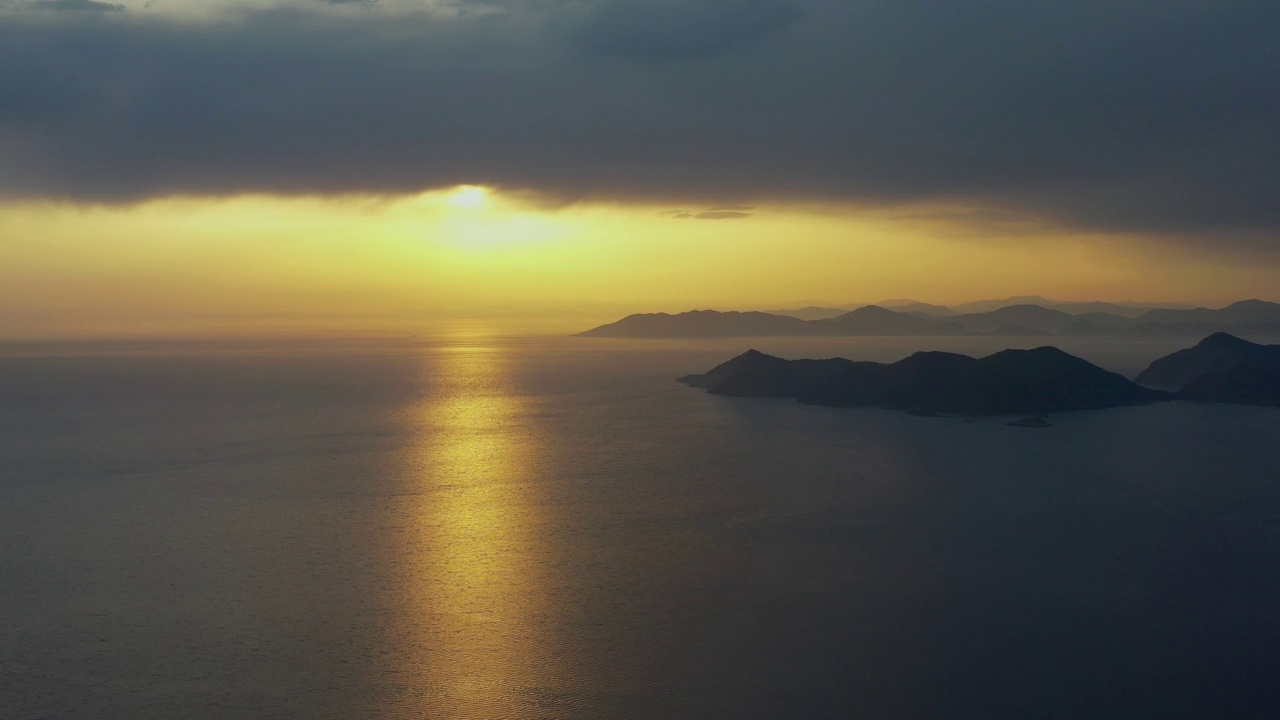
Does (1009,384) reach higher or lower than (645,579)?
higher

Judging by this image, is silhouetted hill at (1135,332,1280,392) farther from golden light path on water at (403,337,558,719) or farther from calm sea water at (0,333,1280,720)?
golden light path on water at (403,337,558,719)

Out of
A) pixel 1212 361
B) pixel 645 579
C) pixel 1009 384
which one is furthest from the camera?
pixel 1212 361

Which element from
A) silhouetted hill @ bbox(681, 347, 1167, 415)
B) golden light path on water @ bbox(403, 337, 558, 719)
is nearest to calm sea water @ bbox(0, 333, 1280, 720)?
golden light path on water @ bbox(403, 337, 558, 719)

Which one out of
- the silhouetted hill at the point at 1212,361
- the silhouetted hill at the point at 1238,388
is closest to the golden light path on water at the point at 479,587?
the silhouetted hill at the point at 1238,388

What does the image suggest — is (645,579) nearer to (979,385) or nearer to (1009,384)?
(979,385)

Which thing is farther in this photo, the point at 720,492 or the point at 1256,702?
the point at 720,492

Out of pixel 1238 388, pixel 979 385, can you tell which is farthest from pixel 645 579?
pixel 1238 388

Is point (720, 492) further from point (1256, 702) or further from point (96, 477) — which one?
point (96, 477)

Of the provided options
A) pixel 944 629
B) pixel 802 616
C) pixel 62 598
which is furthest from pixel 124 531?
pixel 944 629
